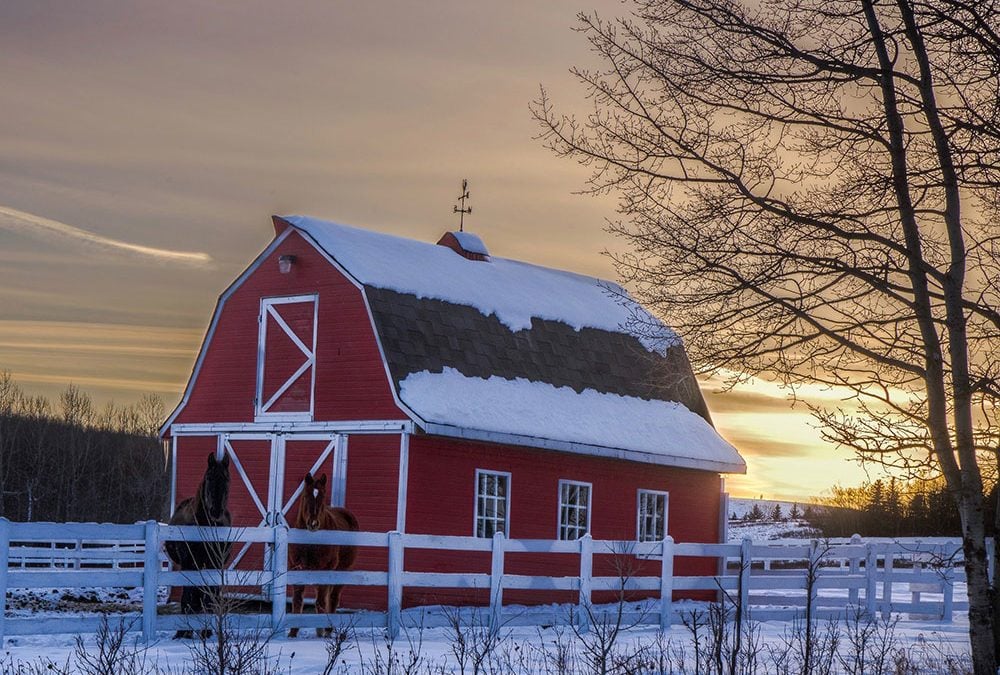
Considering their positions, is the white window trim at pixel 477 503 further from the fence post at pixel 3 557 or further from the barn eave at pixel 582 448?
the fence post at pixel 3 557

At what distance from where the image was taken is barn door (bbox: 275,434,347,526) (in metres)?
22.6

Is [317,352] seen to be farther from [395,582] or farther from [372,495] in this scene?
[395,582]

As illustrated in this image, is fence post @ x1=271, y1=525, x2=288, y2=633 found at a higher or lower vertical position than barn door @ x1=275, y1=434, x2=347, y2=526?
lower

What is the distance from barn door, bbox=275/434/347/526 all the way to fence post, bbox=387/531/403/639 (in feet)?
19.1

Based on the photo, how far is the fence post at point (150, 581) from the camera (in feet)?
46.9

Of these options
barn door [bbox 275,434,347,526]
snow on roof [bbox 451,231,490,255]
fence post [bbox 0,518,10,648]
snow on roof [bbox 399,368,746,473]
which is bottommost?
fence post [bbox 0,518,10,648]

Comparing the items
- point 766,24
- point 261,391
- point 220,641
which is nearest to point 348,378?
point 261,391

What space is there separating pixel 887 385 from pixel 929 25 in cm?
396

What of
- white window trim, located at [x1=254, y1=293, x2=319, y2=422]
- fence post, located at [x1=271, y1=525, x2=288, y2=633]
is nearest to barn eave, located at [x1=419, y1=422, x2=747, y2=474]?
white window trim, located at [x1=254, y1=293, x2=319, y2=422]

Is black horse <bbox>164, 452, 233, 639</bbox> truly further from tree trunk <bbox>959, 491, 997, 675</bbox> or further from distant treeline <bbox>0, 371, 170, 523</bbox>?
distant treeline <bbox>0, 371, 170, 523</bbox>

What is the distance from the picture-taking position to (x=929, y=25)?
14.6 m

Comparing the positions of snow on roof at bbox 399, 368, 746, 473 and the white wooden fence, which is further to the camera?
snow on roof at bbox 399, 368, 746, 473

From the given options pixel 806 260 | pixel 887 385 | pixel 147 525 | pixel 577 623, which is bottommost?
pixel 577 623

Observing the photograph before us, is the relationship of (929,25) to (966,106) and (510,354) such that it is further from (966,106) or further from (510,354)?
(510,354)
